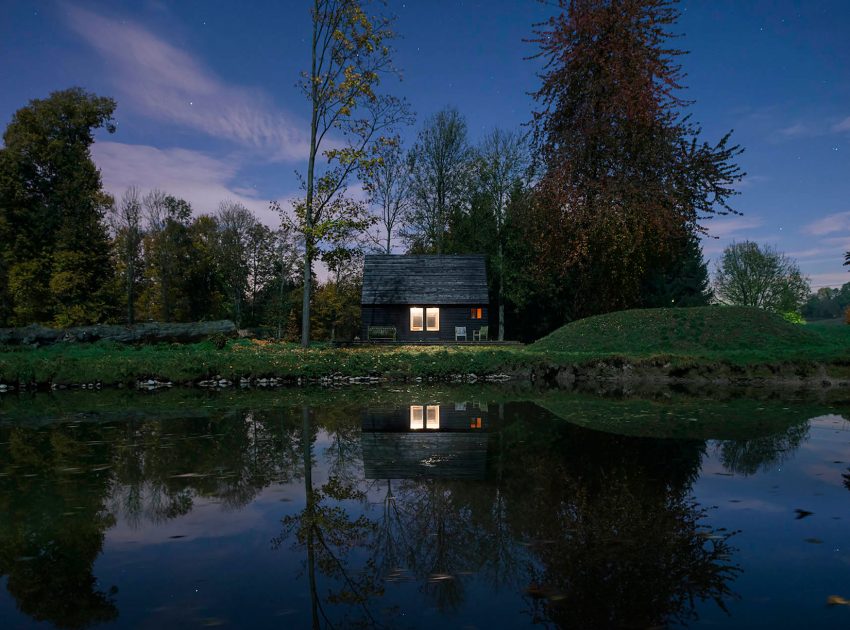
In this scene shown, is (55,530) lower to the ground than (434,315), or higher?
lower

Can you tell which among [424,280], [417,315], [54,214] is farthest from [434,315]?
[54,214]

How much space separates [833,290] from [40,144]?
140324 mm

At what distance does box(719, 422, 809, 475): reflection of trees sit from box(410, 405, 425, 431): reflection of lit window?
178 inches

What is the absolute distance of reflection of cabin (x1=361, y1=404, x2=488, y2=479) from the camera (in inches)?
249

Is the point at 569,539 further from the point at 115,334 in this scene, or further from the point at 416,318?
the point at 416,318

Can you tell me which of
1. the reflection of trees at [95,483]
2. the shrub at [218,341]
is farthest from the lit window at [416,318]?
the reflection of trees at [95,483]

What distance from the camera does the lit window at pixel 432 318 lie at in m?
35.5

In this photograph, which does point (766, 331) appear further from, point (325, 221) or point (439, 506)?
point (439, 506)

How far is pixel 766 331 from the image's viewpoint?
21406 millimetres

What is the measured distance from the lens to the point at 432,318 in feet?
117

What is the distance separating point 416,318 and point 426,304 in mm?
1493

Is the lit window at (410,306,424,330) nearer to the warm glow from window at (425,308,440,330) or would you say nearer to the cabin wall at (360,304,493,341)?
the cabin wall at (360,304,493,341)

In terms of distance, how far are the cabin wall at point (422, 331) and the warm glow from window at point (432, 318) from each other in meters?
0.25

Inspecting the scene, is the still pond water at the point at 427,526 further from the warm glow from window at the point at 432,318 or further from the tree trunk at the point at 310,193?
the warm glow from window at the point at 432,318
